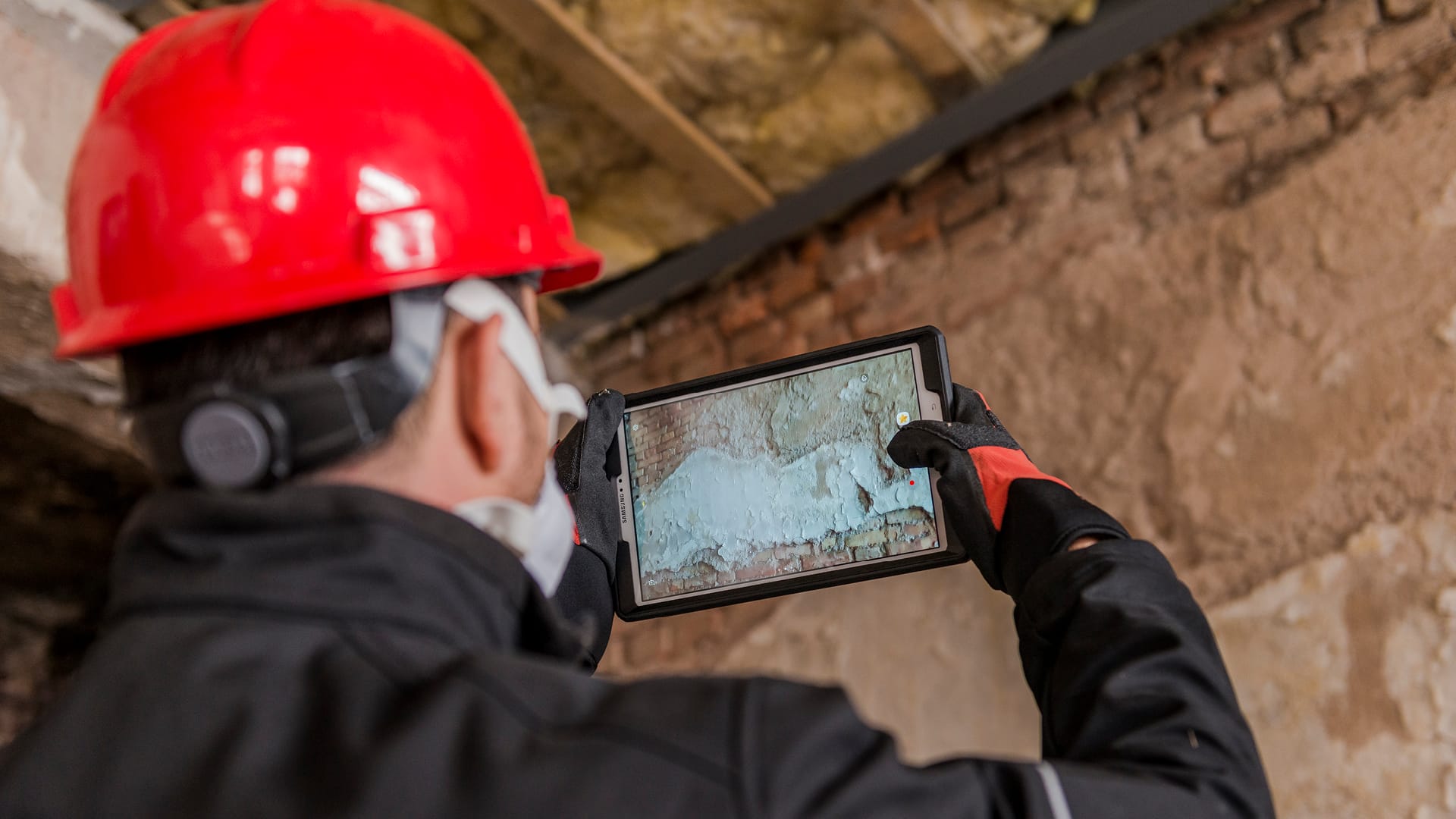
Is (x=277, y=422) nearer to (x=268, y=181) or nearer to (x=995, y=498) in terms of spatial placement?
(x=268, y=181)

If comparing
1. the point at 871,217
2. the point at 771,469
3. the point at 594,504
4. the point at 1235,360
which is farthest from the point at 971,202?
the point at 594,504

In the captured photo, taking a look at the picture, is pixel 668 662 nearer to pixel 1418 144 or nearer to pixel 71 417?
pixel 71 417

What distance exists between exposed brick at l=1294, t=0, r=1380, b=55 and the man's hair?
6.02ft

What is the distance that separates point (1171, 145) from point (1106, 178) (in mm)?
133

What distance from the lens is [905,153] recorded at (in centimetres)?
227

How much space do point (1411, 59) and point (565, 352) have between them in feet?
7.12

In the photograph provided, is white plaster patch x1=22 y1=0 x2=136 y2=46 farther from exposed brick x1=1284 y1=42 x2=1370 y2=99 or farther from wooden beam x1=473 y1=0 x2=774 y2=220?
exposed brick x1=1284 y1=42 x2=1370 y2=99

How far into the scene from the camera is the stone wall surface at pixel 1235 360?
5.01 feet

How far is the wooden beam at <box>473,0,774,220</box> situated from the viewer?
6.54 ft

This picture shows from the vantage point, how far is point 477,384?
2.39 ft

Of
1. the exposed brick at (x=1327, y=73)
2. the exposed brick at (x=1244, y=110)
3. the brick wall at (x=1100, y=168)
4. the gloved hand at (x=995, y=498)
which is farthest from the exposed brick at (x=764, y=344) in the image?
the gloved hand at (x=995, y=498)

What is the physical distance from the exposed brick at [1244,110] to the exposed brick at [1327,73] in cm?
3

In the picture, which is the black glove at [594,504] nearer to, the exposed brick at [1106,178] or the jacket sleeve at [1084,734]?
A: the jacket sleeve at [1084,734]

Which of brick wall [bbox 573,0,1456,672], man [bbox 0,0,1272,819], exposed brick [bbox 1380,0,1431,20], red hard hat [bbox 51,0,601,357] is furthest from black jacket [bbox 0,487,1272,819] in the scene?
exposed brick [bbox 1380,0,1431,20]
